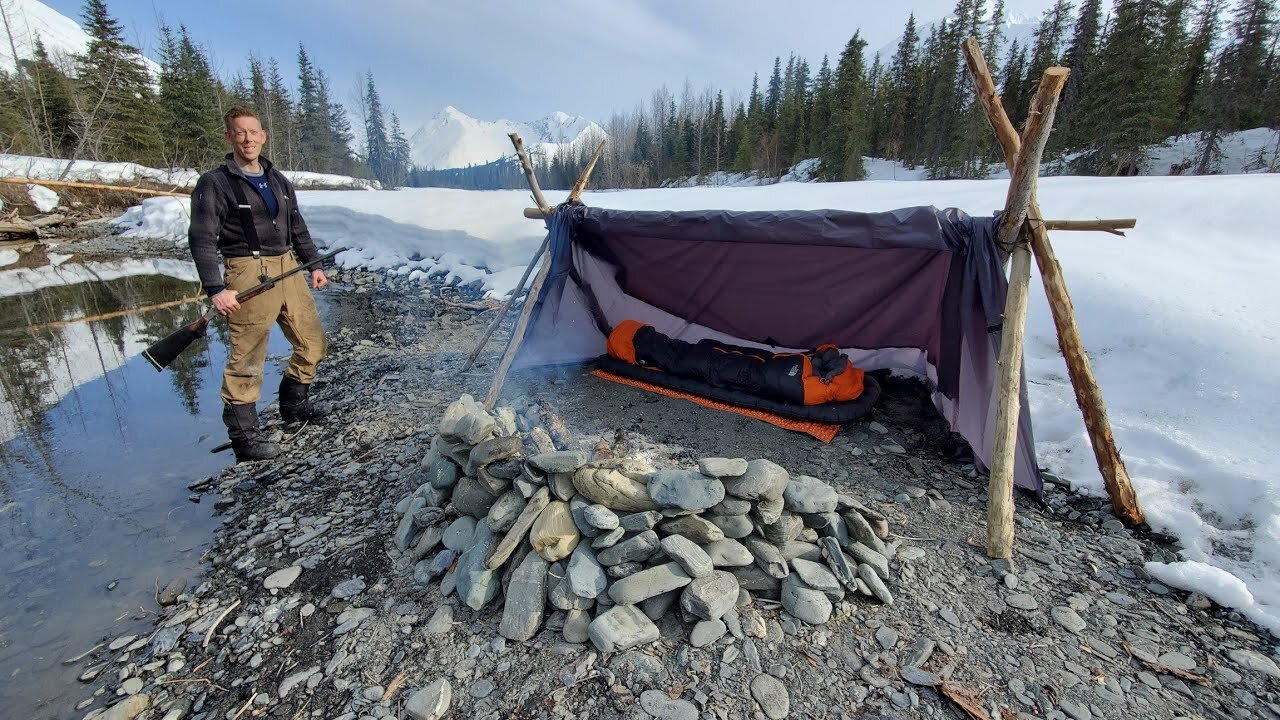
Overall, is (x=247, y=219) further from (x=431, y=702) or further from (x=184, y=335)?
(x=431, y=702)

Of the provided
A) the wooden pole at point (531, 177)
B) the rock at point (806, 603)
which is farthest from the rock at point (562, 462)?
the wooden pole at point (531, 177)

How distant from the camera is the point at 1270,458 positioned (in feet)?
9.66

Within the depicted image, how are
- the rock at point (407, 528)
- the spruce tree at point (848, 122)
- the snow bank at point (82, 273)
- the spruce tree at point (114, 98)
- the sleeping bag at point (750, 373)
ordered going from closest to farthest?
1. the rock at point (407, 528)
2. the sleeping bag at point (750, 373)
3. the snow bank at point (82, 273)
4. the spruce tree at point (114, 98)
5. the spruce tree at point (848, 122)

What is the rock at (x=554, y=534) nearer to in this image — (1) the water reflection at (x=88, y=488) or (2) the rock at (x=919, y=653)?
(2) the rock at (x=919, y=653)

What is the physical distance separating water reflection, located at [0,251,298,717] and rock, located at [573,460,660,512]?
2169 mm

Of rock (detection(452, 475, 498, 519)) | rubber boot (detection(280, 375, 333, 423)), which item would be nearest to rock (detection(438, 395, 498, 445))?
rock (detection(452, 475, 498, 519))

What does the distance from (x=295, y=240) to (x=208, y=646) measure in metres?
2.84

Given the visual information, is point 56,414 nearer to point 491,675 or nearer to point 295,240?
point 295,240

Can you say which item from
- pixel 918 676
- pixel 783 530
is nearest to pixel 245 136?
pixel 783 530

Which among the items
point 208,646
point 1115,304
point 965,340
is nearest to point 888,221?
point 965,340

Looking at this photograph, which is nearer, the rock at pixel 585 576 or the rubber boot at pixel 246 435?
the rock at pixel 585 576

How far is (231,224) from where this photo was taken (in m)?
3.52

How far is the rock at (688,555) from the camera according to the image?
2.21m

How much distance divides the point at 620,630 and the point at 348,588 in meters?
1.42
